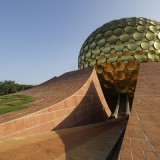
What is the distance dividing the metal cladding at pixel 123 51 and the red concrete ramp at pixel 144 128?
17.1 feet

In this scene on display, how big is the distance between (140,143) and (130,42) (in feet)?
29.3

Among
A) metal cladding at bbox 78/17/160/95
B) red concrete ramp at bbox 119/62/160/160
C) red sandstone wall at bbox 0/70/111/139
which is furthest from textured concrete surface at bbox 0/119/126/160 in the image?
metal cladding at bbox 78/17/160/95

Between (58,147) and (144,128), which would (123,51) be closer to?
(58,147)

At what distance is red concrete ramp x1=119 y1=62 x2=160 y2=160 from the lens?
117 inches

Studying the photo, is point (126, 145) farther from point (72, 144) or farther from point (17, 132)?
point (17, 132)

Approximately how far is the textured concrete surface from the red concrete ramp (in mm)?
964

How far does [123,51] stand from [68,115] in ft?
18.7

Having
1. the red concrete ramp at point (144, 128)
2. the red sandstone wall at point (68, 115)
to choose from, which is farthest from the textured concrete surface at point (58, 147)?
the red concrete ramp at point (144, 128)

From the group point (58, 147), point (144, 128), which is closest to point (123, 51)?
point (58, 147)

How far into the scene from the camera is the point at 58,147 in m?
4.44

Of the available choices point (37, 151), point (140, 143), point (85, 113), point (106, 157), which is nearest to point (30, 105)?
point (85, 113)

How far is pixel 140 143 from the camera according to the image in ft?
10.6

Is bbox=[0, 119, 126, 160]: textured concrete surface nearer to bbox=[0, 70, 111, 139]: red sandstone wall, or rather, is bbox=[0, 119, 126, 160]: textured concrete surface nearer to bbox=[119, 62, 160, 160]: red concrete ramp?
bbox=[0, 70, 111, 139]: red sandstone wall

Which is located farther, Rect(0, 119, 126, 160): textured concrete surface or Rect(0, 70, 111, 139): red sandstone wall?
Rect(0, 70, 111, 139): red sandstone wall
